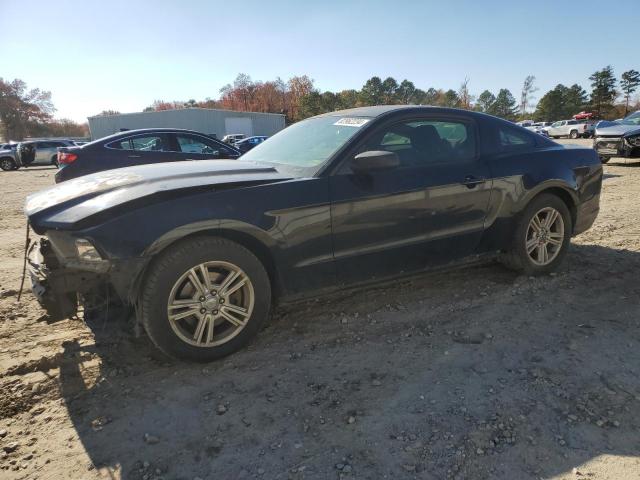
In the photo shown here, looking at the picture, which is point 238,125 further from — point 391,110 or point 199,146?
point 391,110

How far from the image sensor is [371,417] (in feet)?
7.42

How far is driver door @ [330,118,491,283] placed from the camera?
3064 mm

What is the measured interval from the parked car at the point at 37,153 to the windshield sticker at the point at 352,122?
82.8ft

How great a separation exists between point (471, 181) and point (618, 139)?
430 inches

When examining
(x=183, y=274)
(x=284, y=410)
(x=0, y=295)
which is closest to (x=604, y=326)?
(x=284, y=410)

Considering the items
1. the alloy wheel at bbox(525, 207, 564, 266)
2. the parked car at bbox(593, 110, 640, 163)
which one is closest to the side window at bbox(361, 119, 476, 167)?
the alloy wheel at bbox(525, 207, 564, 266)

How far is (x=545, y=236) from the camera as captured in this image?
4.04 metres

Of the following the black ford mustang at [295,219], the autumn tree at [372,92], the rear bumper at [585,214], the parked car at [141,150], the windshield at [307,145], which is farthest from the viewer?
the autumn tree at [372,92]

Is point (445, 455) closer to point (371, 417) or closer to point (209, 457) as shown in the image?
point (371, 417)

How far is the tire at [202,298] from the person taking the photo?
8.45 ft

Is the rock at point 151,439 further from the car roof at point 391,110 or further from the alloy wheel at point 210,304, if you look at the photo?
the car roof at point 391,110

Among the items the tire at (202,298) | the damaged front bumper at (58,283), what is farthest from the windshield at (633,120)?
the damaged front bumper at (58,283)

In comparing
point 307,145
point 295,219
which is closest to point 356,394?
point 295,219

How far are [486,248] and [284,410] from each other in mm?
2317
